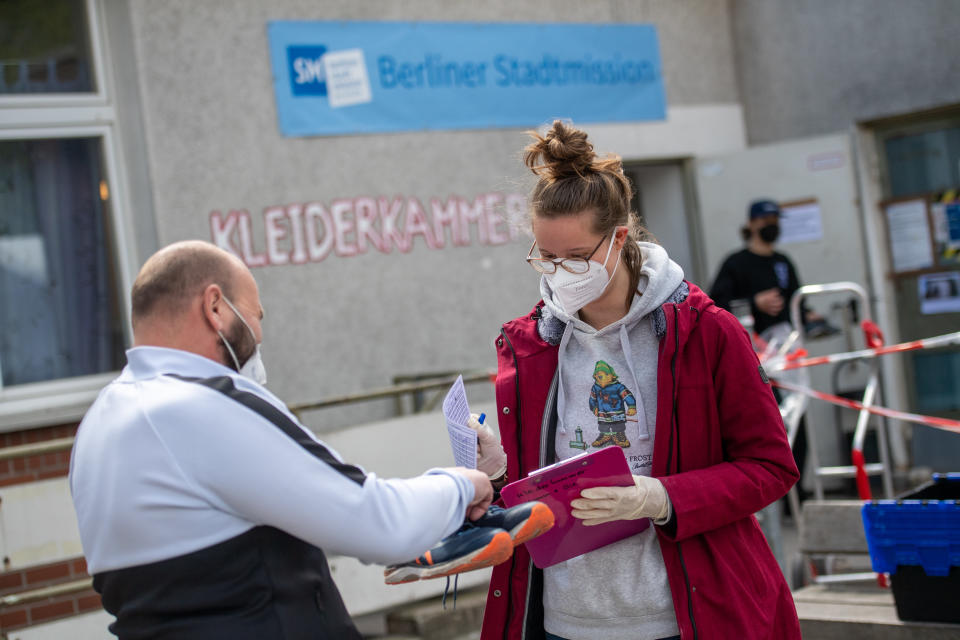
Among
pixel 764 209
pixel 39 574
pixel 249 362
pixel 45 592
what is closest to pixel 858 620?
pixel 249 362

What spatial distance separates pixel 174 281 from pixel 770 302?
5.52 meters

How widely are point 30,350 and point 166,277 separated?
13.9 ft

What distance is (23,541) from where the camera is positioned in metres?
4.44

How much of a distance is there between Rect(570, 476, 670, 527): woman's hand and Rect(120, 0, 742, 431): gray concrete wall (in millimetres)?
4326

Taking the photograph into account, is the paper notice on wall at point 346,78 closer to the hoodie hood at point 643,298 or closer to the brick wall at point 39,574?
the brick wall at point 39,574

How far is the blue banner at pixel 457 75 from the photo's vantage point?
6500 millimetres

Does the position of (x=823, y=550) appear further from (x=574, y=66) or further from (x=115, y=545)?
(x=574, y=66)

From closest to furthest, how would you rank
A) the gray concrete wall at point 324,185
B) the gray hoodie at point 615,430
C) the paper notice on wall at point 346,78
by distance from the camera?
the gray hoodie at point 615,430, the gray concrete wall at point 324,185, the paper notice on wall at point 346,78

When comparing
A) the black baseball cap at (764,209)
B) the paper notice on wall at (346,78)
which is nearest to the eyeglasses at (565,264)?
the paper notice on wall at (346,78)

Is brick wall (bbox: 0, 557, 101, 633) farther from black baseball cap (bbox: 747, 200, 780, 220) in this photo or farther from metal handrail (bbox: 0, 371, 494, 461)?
black baseball cap (bbox: 747, 200, 780, 220)

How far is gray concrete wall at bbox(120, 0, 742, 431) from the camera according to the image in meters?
6.01

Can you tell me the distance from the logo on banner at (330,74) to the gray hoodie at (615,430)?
14.5 feet

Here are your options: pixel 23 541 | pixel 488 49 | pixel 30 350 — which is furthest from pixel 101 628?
pixel 488 49

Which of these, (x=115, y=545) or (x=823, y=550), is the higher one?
(x=115, y=545)
